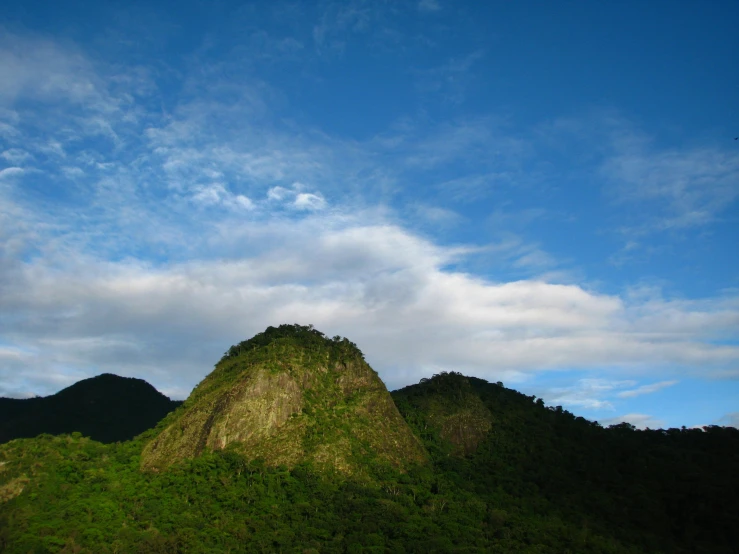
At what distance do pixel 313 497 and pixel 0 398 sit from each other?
112 meters

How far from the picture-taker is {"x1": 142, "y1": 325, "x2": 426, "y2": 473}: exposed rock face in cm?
5700

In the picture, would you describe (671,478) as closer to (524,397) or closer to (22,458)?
(524,397)

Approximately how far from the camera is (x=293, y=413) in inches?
2357

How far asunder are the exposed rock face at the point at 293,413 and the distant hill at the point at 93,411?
49139 millimetres

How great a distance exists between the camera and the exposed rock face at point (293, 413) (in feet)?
187

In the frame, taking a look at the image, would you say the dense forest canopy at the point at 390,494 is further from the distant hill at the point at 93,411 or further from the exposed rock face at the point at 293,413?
the distant hill at the point at 93,411

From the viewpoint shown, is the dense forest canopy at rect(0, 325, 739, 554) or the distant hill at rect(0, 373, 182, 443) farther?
the distant hill at rect(0, 373, 182, 443)

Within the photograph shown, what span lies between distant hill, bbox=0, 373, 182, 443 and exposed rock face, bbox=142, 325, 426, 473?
49139 millimetres

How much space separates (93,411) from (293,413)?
7373 centimetres

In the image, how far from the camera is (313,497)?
52406 mm

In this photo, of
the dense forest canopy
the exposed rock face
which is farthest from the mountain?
the exposed rock face

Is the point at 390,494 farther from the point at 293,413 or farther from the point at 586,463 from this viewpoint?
the point at 586,463

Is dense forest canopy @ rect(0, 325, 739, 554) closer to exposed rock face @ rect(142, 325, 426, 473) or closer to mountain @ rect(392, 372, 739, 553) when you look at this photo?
mountain @ rect(392, 372, 739, 553)

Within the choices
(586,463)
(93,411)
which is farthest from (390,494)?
(93,411)
